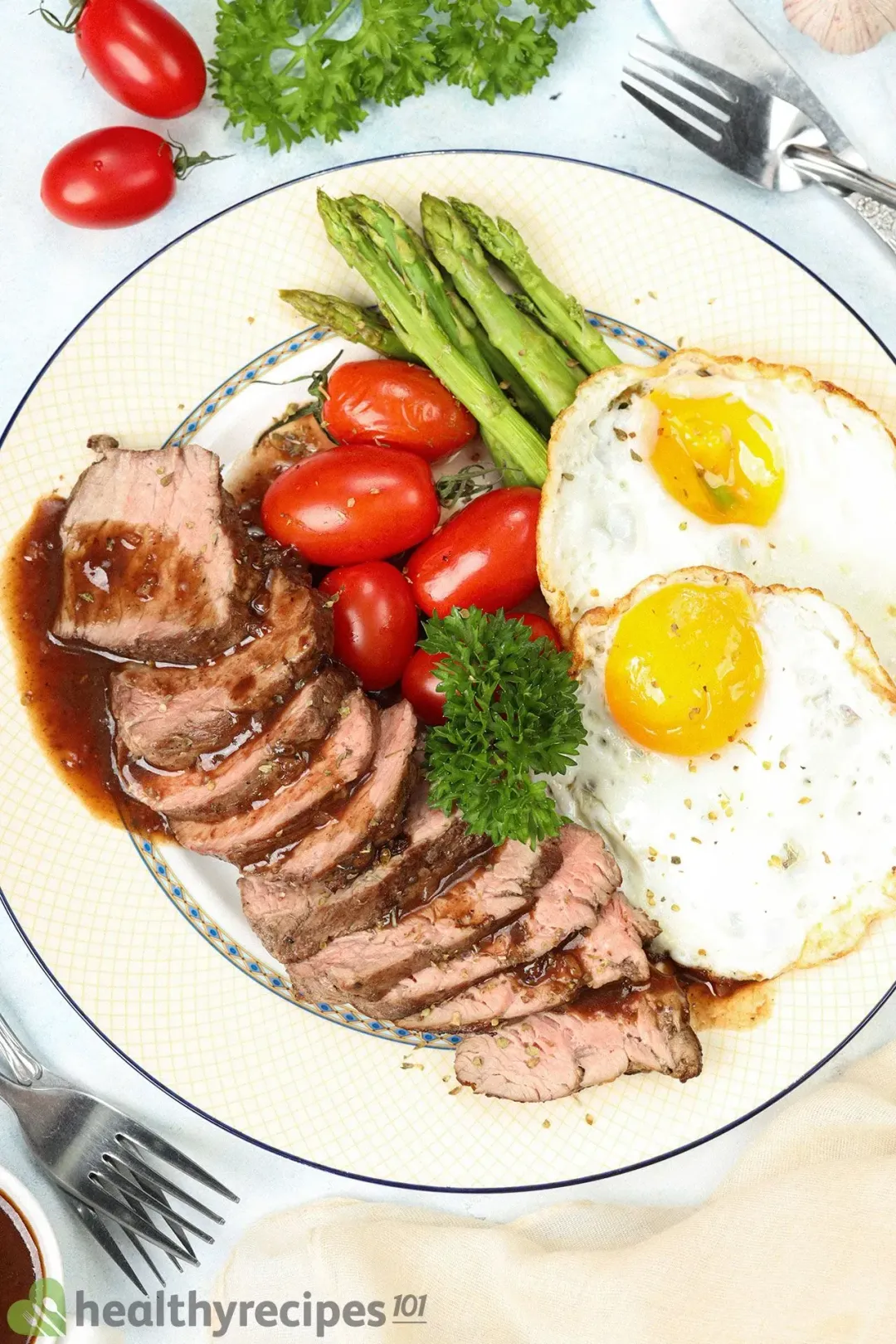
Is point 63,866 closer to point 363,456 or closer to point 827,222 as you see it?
point 363,456

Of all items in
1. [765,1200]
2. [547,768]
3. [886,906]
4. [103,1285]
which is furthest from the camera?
[103,1285]

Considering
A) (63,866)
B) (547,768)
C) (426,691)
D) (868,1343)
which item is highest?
(63,866)

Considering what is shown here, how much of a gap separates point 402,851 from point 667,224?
264 cm

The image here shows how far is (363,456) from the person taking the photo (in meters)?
3.87

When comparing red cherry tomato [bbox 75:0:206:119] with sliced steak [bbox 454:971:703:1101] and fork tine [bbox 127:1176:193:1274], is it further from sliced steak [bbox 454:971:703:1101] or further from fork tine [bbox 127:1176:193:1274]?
fork tine [bbox 127:1176:193:1274]

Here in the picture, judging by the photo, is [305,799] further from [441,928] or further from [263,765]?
[441,928]

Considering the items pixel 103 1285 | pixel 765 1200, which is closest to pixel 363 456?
pixel 765 1200

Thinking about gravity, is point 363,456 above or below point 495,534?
above

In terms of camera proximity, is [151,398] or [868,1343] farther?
[151,398]

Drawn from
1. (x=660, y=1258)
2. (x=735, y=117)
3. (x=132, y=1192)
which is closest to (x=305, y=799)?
(x=132, y=1192)

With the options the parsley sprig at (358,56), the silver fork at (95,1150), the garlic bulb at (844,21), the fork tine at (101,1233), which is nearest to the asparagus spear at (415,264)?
the parsley sprig at (358,56)

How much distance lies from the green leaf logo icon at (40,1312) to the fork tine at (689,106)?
5.24 m

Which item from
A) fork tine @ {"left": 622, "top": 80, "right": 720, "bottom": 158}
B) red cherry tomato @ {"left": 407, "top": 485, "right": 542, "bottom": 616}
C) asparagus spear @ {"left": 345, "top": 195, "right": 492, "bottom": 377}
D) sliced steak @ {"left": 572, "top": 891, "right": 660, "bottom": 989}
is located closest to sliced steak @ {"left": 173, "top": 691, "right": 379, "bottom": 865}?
red cherry tomato @ {"left": 407, "top": 485, "right": 542, "bottom": 616}

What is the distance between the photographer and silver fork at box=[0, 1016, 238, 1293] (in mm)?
4121
